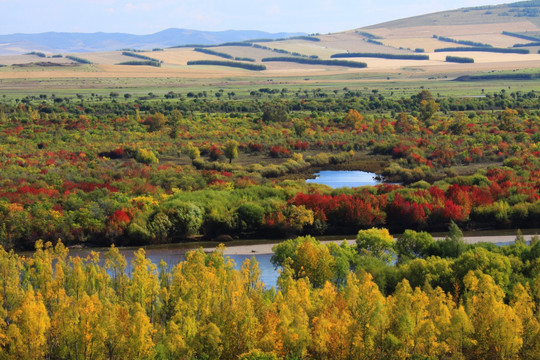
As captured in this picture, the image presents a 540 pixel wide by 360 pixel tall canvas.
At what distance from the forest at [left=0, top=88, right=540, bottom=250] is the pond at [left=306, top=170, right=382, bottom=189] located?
5.92 ft

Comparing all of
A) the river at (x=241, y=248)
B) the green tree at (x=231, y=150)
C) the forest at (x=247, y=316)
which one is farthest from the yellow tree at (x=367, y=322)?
the green tree at (x=231, y=150)

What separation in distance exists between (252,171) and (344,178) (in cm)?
1021

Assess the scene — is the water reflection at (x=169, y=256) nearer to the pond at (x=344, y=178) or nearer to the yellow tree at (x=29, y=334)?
the yellow tree at (x=29, y=334)

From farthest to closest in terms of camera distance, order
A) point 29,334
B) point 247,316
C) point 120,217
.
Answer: point 120,217, point 247,316, point 29,334

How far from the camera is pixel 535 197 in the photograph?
65062mm

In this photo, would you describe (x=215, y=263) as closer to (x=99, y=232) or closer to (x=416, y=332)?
(x=416, y=332)

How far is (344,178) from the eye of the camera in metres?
86.0

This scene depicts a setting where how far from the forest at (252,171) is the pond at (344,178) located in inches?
71.0

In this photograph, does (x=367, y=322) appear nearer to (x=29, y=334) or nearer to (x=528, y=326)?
(x=528, y=326)

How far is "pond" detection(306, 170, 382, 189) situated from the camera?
82062mm

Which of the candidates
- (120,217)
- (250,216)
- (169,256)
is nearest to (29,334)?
(169,256)

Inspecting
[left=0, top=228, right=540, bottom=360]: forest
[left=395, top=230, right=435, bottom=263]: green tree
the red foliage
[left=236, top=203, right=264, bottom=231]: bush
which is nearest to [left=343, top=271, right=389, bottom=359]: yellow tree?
[left=0, top=228, right=540, bottom=360]: forest

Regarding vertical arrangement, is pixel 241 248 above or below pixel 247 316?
below

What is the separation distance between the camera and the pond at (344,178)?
82062 millimetres
